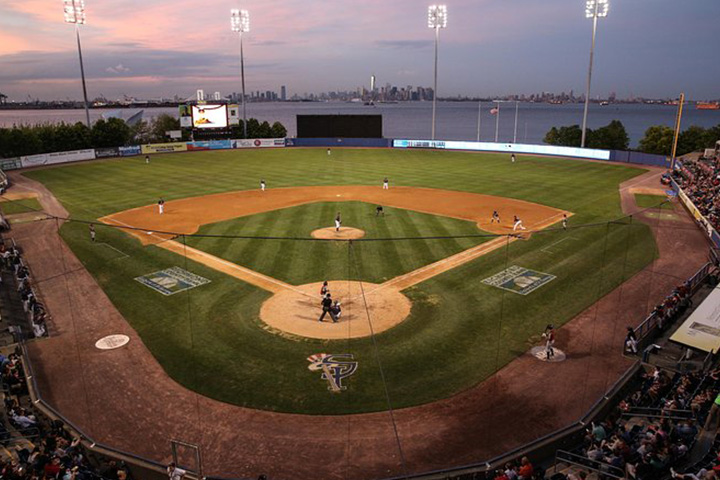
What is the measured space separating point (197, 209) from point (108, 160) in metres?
39.5

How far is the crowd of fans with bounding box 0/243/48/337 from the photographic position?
1973 cm

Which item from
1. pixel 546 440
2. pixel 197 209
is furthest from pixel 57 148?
pixel 546 440

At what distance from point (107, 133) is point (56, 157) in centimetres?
1136

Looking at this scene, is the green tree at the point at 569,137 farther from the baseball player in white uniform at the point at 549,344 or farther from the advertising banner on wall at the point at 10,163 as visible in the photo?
the advertising banner on wall at the point at 10,163

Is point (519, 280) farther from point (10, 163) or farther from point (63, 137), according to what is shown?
A: point (63, 137)

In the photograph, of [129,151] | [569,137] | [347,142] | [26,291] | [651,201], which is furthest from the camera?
[569,137]

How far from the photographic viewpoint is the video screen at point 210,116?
76.3m

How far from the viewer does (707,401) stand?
13.8 m

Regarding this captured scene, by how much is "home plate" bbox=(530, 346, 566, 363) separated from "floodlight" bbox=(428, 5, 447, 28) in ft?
224

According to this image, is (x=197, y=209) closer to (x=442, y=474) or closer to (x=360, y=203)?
(x=360, y=203)

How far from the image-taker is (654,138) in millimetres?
85438

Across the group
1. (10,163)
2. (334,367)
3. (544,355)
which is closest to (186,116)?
(10,163)

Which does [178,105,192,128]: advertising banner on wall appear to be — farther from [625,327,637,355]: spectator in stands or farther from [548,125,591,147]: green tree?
[625,327,637,355]: spectator in stands

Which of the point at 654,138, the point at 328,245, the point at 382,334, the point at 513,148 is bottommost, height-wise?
the point at 382,334
